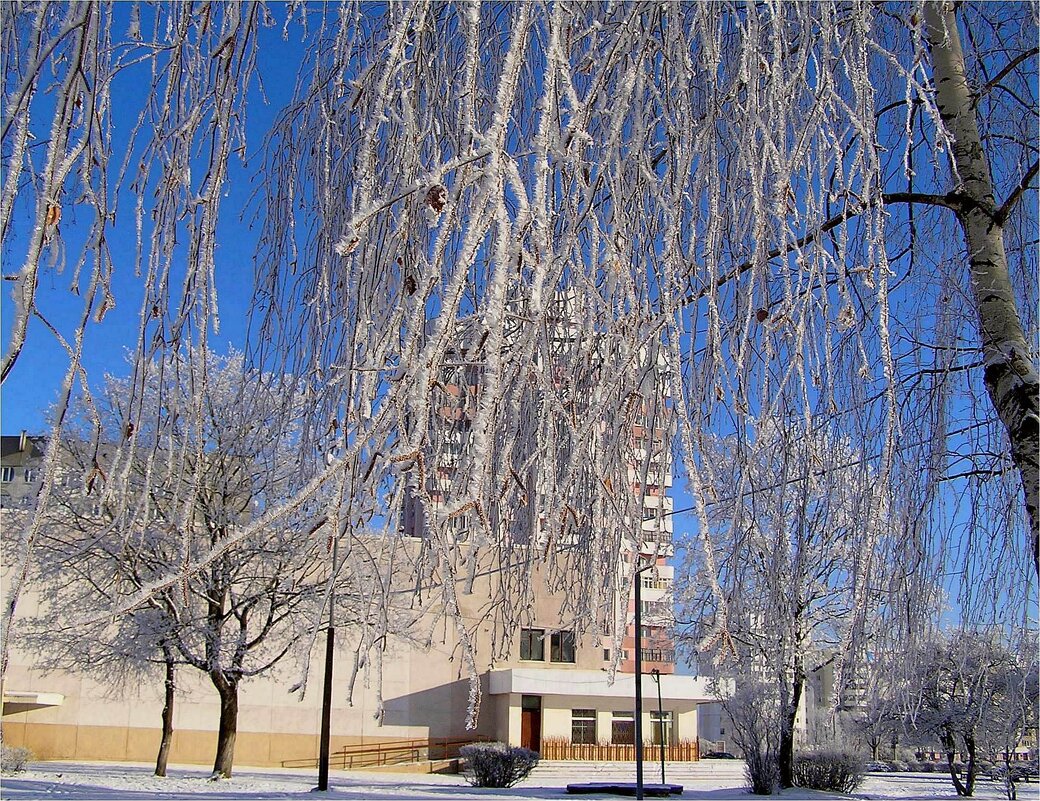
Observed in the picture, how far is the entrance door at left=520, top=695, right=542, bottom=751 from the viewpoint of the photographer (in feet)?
111

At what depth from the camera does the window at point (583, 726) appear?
3412 centimetres

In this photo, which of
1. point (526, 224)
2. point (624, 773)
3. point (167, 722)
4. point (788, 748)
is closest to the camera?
point (526, 224)

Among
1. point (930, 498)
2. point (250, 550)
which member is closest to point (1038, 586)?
point (930, 498)

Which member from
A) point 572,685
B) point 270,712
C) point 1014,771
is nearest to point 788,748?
point 1014,771

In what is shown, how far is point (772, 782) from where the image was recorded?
66.5ft

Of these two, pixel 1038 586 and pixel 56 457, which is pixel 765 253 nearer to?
pixel 56 457

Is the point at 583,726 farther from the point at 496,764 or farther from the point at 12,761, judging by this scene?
the point at 12,761

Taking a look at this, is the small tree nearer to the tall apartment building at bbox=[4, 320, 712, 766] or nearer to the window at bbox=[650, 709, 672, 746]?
the tall apartment building at bbox=[4, 320, 712, 766]

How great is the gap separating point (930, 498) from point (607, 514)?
1.66 meters

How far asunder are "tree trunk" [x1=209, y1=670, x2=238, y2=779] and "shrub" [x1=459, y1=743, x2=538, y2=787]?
20.4 ft

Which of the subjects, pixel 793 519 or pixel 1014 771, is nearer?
pixel 793 519

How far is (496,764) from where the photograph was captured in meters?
23.2

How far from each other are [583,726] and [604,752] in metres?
1.19

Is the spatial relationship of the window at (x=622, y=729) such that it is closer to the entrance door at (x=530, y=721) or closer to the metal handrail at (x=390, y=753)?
the entrance door at (x=530, y=721)
